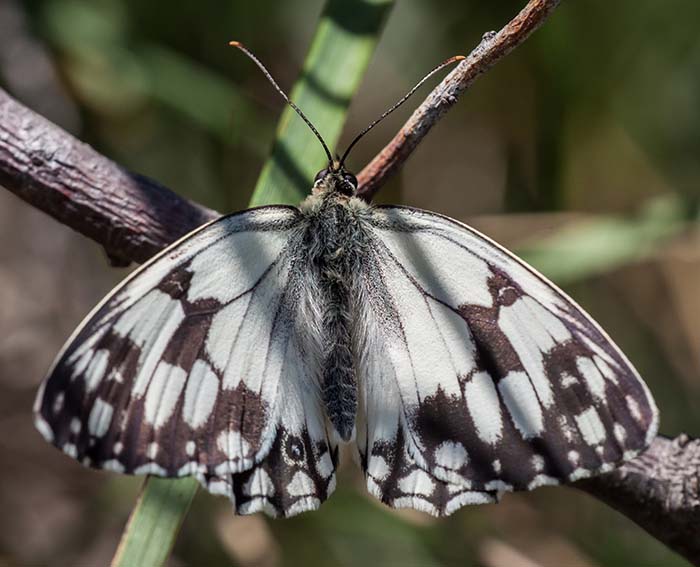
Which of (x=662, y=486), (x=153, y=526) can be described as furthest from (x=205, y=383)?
(x=662, y=486)

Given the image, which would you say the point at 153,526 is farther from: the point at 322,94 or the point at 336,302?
the point at 322,94

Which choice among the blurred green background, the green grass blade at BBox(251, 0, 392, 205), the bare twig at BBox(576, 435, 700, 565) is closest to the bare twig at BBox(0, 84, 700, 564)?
the bare twig at BBox(576, 435, 700, 565)

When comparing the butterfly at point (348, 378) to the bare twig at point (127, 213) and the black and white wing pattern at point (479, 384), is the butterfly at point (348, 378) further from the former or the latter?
the bare twig at point (127, 213)

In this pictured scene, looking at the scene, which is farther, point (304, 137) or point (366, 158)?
point (366, 158)

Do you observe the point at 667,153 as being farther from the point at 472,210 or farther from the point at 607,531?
the point at 607,531

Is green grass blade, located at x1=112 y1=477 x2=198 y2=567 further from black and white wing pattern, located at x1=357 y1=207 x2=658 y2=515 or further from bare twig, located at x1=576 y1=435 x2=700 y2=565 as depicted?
bare twig, located at x1=576 y1=435 x2=700 y2=565
